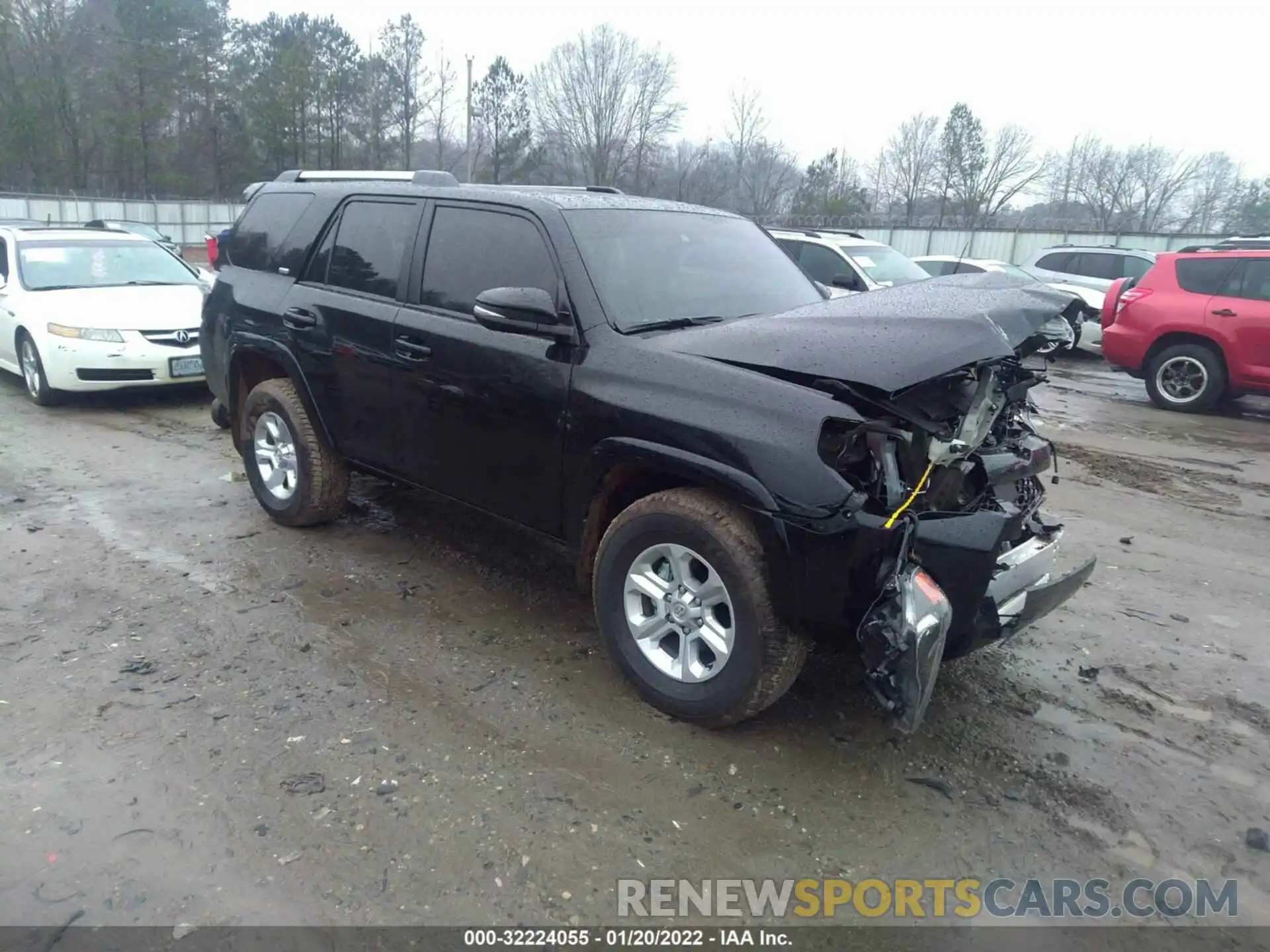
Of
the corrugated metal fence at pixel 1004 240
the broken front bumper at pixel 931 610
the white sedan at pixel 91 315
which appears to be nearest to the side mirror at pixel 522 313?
the broken front bumper at pixel 931 610

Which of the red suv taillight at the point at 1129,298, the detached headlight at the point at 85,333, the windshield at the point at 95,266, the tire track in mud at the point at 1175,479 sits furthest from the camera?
the red suv taillight at the point at 1129,298

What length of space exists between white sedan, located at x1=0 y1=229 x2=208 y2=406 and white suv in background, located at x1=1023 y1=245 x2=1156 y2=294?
44.8ft

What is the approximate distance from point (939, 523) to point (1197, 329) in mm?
9033

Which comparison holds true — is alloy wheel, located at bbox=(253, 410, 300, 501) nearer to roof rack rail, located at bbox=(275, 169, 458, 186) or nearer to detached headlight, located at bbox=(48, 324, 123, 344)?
roof rack rail, located at bbox=(275, 169, 458, 186)

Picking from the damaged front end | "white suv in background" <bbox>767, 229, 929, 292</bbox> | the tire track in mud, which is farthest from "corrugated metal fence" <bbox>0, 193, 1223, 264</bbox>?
the damaged front end

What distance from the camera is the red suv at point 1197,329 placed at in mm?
9633

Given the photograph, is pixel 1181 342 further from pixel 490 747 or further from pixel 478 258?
pixel 490 747

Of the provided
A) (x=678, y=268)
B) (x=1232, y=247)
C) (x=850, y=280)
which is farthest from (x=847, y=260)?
(x=678, y=268)

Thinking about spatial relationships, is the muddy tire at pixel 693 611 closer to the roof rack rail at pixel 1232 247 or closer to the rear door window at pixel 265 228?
the rear door window at pixel 265 228

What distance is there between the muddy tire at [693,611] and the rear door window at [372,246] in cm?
199

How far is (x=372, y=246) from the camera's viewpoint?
15.4ft

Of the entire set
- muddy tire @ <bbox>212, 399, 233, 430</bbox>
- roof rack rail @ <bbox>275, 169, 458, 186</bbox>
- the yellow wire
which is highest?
roof rack rail @ <bbox>275, 169, 458, 186</bbox>

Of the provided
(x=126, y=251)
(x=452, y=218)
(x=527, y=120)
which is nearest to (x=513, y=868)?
(x=452, y=218)

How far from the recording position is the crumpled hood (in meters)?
3.03
